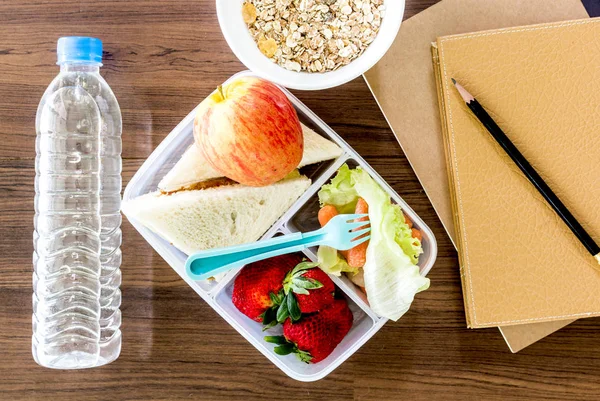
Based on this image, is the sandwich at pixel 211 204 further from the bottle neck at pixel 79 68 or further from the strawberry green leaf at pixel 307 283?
the bottle neck at pixel 79 68

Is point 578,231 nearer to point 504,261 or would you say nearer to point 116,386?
point 504,261

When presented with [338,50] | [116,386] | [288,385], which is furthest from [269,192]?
[116,386]

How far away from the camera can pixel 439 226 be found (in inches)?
37.2

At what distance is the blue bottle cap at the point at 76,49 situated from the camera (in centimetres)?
83

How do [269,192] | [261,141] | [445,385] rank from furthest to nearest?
1. [445,385]
2. [269,192]
3. [261,141]

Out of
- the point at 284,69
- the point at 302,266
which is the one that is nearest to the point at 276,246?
the point at 302,266

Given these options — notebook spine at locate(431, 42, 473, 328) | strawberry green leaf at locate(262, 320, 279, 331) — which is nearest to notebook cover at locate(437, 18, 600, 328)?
notebook spine at locate(431, 42, 473, 328)

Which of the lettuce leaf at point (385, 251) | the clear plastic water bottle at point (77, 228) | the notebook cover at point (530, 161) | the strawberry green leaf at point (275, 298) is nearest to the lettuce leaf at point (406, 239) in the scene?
the lettuce leaf at point (385, 251)

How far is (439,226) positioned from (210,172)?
0.41 meters

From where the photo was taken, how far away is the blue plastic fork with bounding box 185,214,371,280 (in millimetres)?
792

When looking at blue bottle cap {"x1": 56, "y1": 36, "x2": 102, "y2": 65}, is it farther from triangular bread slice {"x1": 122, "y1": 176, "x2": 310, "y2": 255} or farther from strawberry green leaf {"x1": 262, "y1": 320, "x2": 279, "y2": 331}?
strawberry green leaf {"x1": 262, "y1": 320, "x2": 279, "y2": 331}

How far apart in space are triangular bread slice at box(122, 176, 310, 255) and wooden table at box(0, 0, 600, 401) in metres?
0.11

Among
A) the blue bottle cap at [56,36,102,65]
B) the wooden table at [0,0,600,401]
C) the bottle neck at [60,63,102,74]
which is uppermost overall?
the blue bottle cap at [56,36,102,65]

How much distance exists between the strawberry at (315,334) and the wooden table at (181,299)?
116mm
